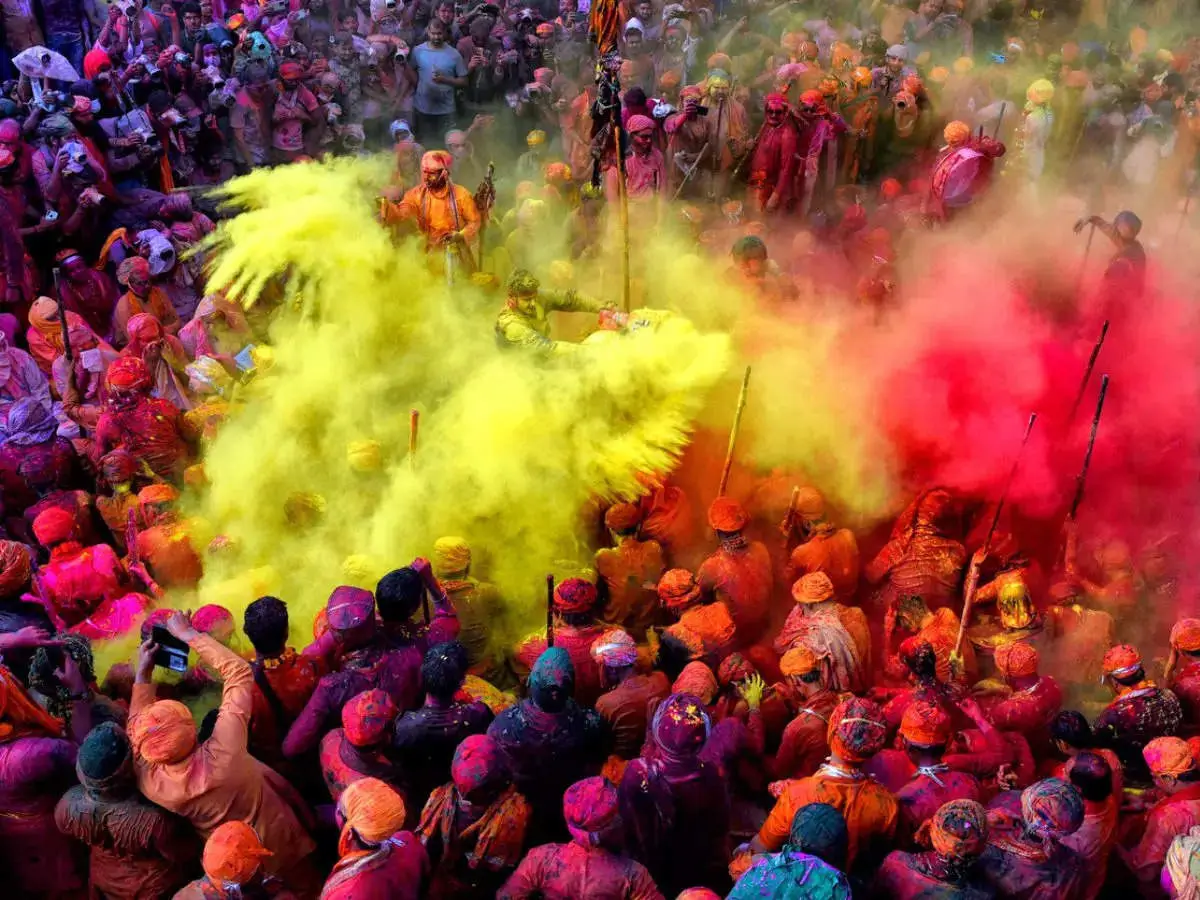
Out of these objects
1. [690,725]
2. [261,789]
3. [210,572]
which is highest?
[690,725]

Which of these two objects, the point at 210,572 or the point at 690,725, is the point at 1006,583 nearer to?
the point at 690,725

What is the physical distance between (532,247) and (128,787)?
7.27 meters

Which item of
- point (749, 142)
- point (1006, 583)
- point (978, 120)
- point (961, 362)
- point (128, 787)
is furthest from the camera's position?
point (978, 120)

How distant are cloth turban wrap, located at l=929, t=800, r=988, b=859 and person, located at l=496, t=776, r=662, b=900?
112 cm

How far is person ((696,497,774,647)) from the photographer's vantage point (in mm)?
6520

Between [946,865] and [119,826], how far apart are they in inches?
133

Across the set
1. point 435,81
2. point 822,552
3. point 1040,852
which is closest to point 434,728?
point 1040,852

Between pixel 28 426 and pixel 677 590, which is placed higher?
pixel 28 426

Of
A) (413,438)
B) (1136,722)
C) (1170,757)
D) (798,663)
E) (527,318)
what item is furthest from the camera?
(527,318)

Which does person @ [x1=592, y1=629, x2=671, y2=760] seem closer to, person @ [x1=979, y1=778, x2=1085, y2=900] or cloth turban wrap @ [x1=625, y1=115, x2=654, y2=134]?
person @ [x1=979, y1=778, x2=1085, y2=900]

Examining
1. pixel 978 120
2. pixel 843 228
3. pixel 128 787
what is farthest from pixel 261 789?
pixel 978 120

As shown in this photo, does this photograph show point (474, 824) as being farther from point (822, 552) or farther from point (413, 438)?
point (413, 438)

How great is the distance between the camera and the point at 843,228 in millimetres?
11211

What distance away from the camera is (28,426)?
7773mm
